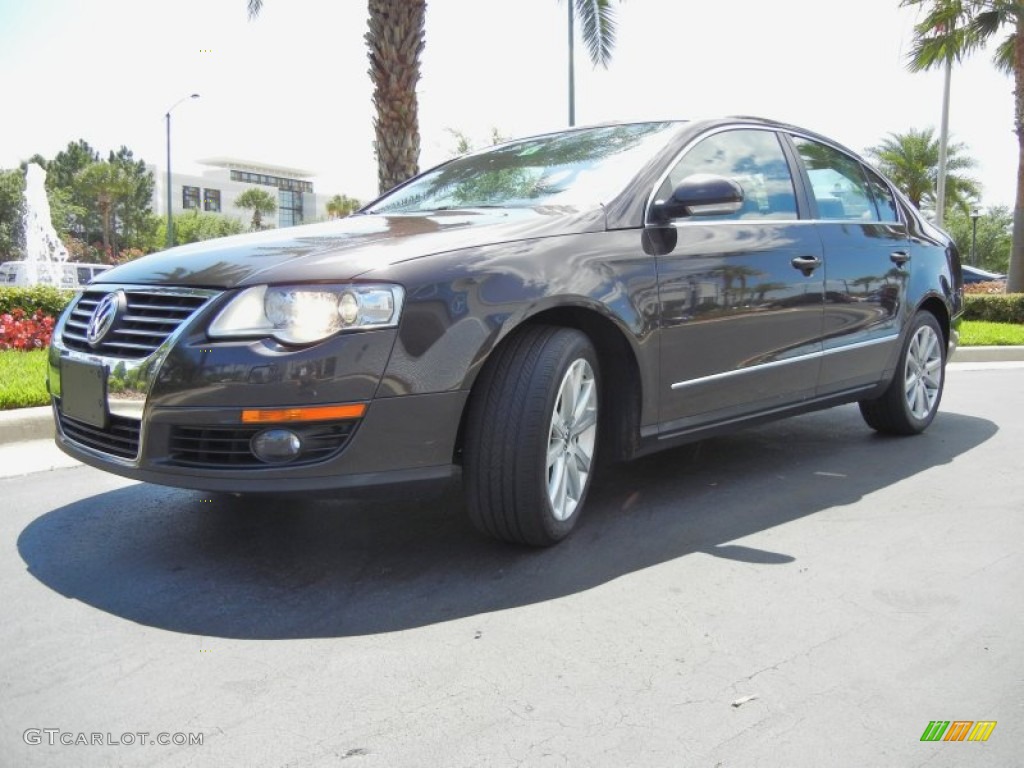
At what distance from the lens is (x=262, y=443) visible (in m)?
2.88

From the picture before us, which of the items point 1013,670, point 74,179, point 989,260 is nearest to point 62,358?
point 1013,670

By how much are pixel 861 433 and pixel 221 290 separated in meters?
3.97

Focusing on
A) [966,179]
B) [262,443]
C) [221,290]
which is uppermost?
[966,179]

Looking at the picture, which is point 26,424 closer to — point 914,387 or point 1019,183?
point 914,387

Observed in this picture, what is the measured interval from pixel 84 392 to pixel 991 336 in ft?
37.9

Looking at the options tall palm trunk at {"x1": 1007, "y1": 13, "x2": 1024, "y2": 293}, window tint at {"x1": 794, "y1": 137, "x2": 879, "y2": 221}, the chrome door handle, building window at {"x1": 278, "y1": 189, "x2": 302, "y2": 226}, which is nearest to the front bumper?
the chrome door handle

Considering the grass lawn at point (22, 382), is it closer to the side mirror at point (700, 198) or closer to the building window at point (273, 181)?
the side mirror at point (700, 198)

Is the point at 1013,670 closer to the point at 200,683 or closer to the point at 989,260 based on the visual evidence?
the point at 200,683

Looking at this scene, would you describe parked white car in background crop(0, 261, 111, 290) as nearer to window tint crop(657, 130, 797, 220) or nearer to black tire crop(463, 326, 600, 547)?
window tint crop(657, 130, 797, 220)

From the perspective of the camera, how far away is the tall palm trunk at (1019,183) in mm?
18906

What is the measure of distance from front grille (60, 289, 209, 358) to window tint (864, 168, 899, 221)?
3642 millimetres

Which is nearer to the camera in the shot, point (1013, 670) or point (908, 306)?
point (1013, 670)

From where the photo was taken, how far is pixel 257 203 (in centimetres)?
9406

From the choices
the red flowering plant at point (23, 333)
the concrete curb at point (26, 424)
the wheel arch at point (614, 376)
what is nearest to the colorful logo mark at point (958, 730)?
the wheel arch at point (614, 376)
